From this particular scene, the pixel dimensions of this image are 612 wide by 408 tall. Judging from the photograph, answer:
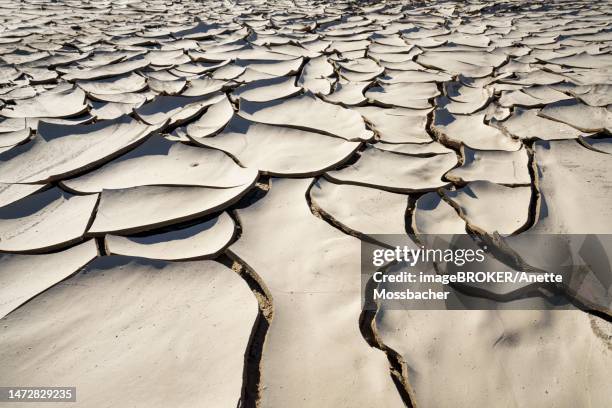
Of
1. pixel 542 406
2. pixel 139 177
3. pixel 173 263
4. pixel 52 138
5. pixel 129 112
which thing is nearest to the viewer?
pixel 542 406

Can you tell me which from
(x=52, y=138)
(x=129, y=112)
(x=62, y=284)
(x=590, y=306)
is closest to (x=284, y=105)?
(x=129, y=112)

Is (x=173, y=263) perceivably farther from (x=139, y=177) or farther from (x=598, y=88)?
(x=598, y=88)

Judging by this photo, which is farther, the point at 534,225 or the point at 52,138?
the point at 52,138

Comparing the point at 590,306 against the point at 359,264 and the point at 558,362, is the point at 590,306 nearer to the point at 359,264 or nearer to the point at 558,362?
the point at 558,362

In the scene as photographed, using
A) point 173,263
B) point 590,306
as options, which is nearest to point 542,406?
point 590,306

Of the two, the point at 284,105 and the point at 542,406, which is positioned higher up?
the point at 284,105

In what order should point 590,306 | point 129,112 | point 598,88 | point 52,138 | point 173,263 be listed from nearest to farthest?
point 590,306
point 173,263
point 52,138
point 129,112
point 598,88
